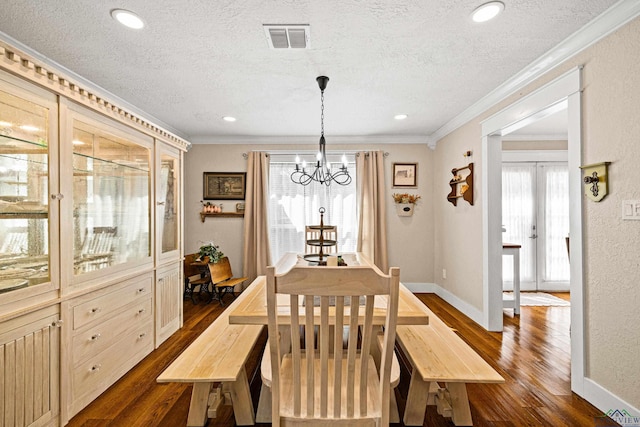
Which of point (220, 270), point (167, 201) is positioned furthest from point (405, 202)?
point (167, 201)

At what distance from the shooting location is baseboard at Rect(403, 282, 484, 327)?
11.8ft

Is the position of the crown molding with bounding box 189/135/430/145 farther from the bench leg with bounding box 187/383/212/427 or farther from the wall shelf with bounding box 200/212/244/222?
the bench leg with bounding box 187/383/212/427

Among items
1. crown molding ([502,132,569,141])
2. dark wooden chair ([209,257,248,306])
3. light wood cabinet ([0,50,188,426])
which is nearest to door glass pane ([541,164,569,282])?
crown molding ([502,132,569,141])

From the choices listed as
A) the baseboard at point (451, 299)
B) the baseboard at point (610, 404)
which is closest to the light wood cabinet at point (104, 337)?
the baseboard at point (610, 404)

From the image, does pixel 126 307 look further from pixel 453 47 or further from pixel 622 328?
pixel 622 328

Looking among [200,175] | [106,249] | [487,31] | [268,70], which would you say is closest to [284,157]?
[200,175]

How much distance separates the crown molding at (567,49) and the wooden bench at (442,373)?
2033mm

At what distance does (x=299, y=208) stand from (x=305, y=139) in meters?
1.09

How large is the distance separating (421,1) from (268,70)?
51.9 inches

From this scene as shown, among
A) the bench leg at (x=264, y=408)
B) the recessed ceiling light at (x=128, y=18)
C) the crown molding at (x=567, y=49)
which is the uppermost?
the recessed ceiling light at (x=128, y=18)

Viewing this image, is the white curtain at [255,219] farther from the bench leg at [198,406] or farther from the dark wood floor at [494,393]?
the bench leg at [198,406]

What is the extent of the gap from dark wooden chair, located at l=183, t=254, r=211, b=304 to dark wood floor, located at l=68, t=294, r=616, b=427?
121 cm

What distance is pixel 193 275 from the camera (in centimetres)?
459

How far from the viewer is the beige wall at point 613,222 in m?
1.79
